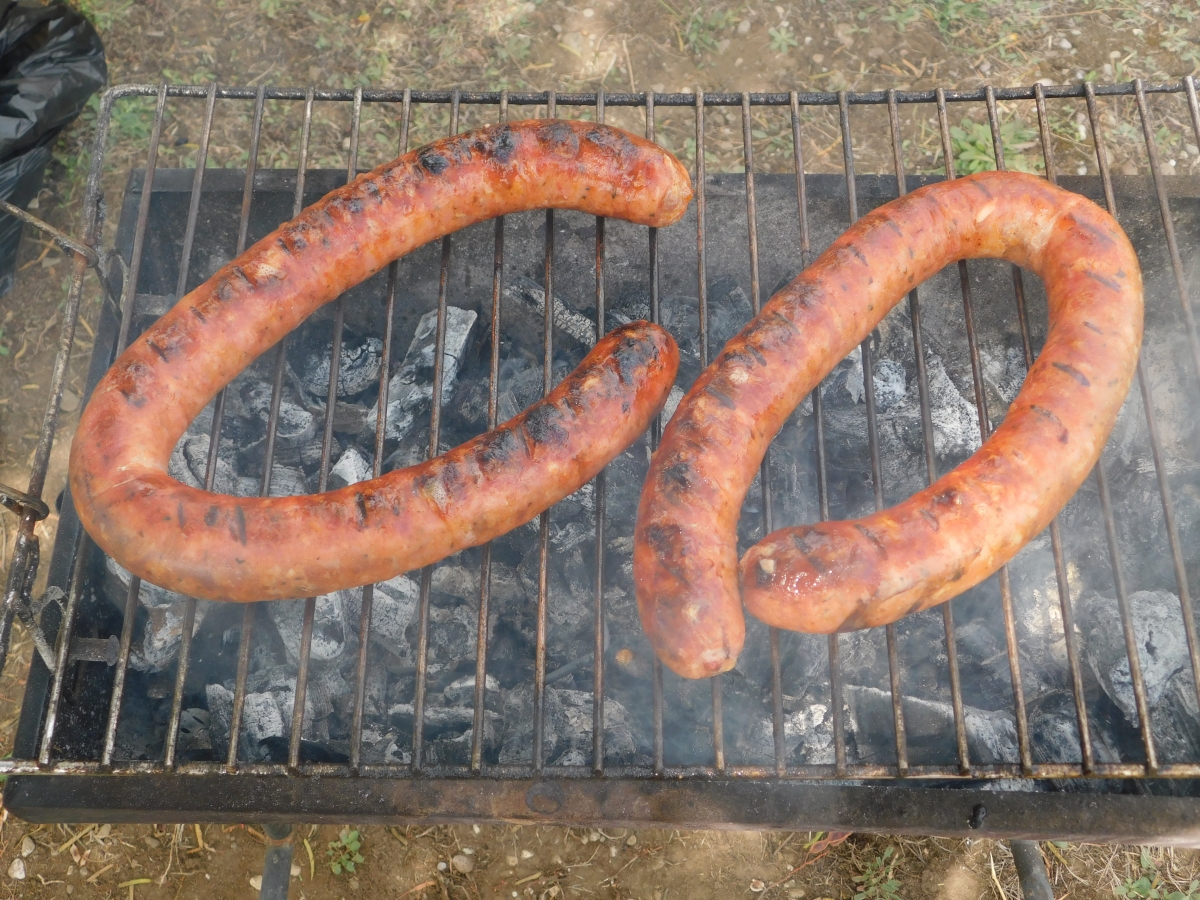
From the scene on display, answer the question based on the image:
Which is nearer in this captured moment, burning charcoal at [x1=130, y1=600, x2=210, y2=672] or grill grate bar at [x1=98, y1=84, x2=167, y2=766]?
grill grate bar at [x1=98, y1=84, x2=167, y2=766]

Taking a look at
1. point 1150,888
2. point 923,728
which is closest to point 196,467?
point 923,728

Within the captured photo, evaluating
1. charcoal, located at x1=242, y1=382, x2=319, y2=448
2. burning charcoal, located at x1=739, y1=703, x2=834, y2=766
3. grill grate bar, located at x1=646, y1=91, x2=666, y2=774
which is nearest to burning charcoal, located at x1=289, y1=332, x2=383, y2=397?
charcoal, located at x1=242, y1=382, x2=319, y2=448

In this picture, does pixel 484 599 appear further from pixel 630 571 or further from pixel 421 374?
pixel 421 374

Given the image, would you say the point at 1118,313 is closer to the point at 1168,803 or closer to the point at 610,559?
the point at 1168,803

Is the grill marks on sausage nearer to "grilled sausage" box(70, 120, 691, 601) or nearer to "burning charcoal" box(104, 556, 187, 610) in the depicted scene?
"grilled sausage" box(70, 120, 691, 601)

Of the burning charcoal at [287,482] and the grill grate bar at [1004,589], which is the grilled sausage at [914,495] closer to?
the grill grate bar at [1004,589]

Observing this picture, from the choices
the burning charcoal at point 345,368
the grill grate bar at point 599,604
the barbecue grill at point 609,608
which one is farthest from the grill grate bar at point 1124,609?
the burning charcoal at point 345,368

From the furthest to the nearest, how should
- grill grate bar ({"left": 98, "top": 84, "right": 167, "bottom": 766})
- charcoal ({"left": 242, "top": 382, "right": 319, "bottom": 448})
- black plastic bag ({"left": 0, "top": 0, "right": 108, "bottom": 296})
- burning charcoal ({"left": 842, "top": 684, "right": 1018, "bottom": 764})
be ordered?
black plastic bag ({"left": 0, "top": 0, "right": 108, "bottom": 296}) → charcoal ({"left": 242, "top": 382, "right": 319, "bottom": 448}) → burning charcoal ({"left": 842, "top": 684, "right": 1018, "bottom": 764}) → grill grate bar ({"left": 98, "top": 84, "right": 167, "bottom": 766})

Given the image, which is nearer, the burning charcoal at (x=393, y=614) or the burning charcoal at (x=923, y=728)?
the burning charcoal at (x=923, y=728)
